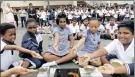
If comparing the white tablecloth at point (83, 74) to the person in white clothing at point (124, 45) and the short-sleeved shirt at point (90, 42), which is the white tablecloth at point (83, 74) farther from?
the short-sleeved shirt at point (90, 42)

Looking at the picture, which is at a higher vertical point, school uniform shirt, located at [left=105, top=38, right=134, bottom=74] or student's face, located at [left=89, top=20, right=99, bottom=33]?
student's face, located at [left=89, top=20, right=99, bottom=33]

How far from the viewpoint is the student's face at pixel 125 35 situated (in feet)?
7.56

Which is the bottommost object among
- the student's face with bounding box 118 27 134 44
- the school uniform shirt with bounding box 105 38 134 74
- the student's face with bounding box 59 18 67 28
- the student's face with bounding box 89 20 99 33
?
the school uniform shirt with bounding box 105 38 134 74

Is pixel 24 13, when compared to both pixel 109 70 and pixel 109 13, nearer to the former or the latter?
pixel 109 13

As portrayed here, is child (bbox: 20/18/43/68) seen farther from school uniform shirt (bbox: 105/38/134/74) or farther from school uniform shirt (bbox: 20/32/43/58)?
school uniform shirt (bbox: 105/38/134/74)

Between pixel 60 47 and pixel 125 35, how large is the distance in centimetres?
124

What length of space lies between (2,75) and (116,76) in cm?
114

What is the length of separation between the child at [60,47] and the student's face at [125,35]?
3.31ft

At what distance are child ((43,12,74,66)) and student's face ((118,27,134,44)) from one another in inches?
39.7

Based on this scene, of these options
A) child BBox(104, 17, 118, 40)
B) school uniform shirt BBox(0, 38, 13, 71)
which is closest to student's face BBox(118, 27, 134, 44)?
school uniform shirt BBox(0, 38, 13, 71)

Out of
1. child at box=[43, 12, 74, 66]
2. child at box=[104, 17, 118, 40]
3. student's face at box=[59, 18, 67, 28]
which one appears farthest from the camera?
child at box=[104, 17, 118, 40]

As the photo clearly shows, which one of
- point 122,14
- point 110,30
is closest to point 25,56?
point 110,30

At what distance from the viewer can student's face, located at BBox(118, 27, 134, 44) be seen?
7.56ft

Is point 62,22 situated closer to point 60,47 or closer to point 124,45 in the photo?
point 60,47
